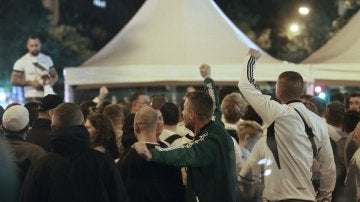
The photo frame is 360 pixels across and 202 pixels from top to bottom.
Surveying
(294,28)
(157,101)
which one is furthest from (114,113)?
(294,28)

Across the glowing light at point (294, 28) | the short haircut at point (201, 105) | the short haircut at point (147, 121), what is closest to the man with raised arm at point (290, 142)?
the short haircut at point (201, 105)

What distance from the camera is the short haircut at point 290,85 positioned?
5.30 m

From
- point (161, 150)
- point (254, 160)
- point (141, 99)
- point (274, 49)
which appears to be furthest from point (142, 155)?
point (274, 49)

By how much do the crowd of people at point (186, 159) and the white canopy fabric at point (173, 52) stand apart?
4883 mm

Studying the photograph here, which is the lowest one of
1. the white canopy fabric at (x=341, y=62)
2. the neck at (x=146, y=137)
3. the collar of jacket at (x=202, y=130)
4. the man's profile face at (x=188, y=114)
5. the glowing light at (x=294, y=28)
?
the neck at (x=146, y=137)

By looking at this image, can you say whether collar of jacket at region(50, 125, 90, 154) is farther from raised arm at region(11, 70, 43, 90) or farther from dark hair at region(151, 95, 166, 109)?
raised arm at region(11, 70, 43, 90)

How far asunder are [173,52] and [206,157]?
21.7 feet

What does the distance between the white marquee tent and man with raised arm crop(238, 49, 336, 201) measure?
5213 mm

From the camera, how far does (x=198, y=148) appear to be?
194 inches

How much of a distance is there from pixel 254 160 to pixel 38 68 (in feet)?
17.4

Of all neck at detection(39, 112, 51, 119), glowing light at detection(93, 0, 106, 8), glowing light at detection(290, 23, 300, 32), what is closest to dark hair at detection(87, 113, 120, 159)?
neck at detection(39, 112, 51, 119)

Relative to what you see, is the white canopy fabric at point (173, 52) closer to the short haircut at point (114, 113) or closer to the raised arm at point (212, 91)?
the short haircut at point (114, 113)

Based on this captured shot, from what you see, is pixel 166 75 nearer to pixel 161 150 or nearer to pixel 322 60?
pixel 322 60

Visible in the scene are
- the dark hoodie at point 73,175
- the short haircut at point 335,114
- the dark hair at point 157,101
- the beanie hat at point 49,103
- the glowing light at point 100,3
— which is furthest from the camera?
the glowing light at point 100,3
